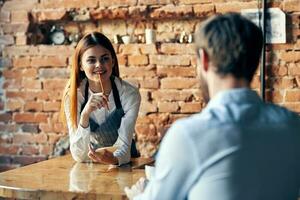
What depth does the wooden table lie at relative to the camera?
2188mm

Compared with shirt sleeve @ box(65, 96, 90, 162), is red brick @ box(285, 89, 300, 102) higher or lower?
higher

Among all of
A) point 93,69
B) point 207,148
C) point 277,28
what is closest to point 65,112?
point 93,69

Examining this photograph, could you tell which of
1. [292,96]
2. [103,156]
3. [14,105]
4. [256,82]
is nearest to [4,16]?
[14,105]

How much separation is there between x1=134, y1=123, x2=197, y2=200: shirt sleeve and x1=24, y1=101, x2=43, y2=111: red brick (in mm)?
2764

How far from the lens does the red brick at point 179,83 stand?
3.74m

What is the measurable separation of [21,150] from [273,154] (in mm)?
3014

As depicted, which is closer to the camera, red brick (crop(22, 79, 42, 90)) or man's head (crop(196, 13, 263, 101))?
man's head (crop(196, 13, 263, 101))

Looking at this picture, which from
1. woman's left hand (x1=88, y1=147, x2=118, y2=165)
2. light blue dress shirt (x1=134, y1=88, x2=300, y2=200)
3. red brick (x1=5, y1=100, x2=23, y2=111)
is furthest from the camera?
red brick (x1=5, y1=100, x2=23, y2=111)

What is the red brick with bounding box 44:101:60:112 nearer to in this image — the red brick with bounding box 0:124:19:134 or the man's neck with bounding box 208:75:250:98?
the red brick with bounding box 0:124:19:134

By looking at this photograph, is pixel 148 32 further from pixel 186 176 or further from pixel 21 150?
pixel 186 176

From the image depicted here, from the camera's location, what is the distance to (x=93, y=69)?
2.88 meters

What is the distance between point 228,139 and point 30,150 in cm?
297

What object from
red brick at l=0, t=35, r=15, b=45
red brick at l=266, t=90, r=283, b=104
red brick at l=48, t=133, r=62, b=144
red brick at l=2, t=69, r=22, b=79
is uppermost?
red brick at l=0, t=35, r=15, b=45

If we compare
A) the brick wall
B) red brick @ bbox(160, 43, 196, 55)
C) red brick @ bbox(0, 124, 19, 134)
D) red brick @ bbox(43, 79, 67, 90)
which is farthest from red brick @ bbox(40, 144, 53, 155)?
red brick @ bbox(160, 43, 196, 55)
